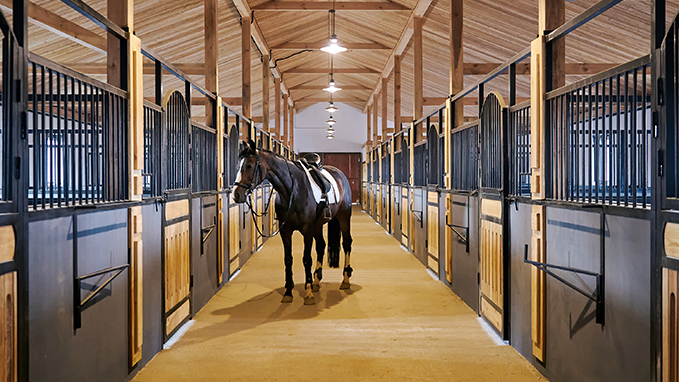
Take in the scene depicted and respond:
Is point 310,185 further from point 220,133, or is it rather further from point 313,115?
point 313,115

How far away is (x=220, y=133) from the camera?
186 inches

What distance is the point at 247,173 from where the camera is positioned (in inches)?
142

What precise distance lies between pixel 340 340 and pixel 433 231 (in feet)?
8.50

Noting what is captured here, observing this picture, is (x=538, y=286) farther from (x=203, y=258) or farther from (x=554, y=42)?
(x=203, y=258)

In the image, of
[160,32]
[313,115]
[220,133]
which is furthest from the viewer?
[313,115]

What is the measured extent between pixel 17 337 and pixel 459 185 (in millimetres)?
3647

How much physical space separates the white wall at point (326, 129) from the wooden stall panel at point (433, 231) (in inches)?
609

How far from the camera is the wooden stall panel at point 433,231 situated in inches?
205

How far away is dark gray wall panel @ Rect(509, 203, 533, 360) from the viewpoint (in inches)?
108

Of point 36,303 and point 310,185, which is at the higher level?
point 310,185

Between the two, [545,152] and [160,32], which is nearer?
[545,152]

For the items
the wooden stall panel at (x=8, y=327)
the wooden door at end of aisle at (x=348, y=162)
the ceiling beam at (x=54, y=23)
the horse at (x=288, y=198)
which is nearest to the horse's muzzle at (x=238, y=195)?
the horse at (x=288, y=198)

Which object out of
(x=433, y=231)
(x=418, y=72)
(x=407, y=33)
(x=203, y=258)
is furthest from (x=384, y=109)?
(x=203, y=258)

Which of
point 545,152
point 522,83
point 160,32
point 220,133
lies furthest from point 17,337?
point 522,83
